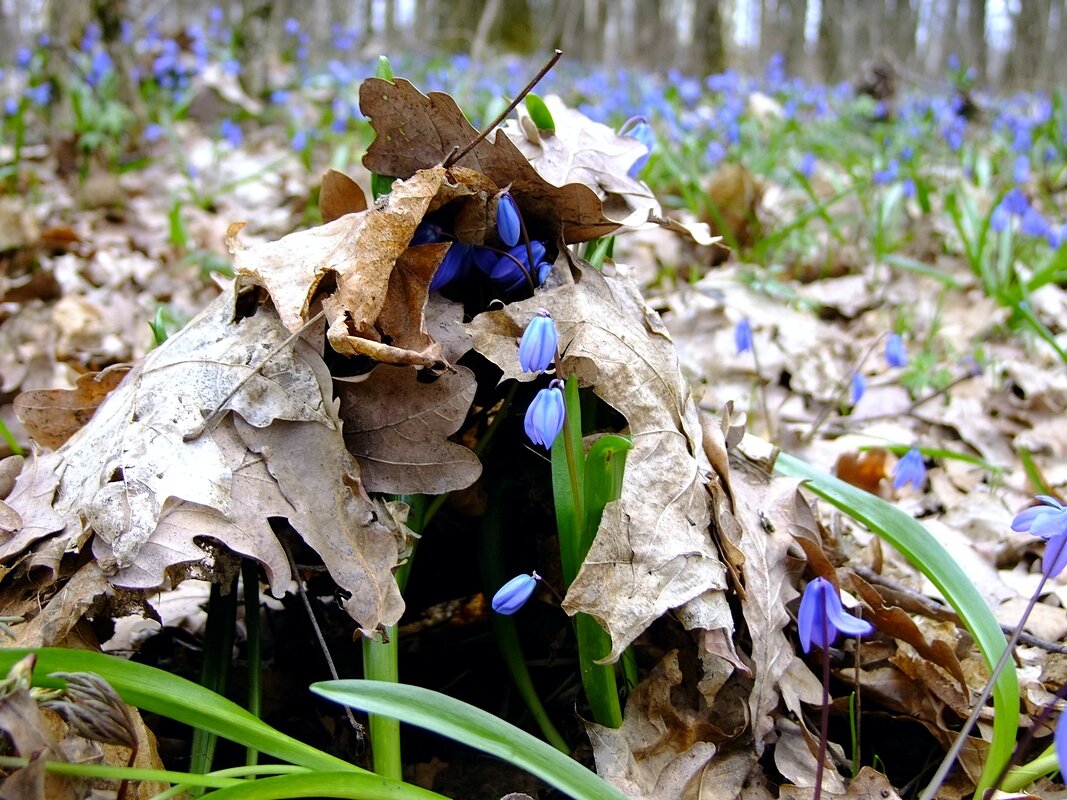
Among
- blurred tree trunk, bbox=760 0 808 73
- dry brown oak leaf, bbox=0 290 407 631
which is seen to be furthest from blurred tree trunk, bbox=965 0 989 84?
dry brown oak leaf, bbox=0 290 407 631

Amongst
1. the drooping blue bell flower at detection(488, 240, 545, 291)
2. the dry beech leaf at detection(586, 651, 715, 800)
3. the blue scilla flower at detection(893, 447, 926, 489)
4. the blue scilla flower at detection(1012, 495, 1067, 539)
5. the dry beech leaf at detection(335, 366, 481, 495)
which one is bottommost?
the blue scilla flower at detection(893, 447, 926, 489)

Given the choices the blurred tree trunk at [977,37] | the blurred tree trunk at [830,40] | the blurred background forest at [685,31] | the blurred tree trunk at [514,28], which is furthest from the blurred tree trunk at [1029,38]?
the blurred tree trunk at [514,28]

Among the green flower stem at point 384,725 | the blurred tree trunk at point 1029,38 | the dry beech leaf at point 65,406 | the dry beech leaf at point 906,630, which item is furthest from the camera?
the blurred tree trunk at point 1029,38

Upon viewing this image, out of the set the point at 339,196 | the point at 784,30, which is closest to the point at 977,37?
the point at 784,30

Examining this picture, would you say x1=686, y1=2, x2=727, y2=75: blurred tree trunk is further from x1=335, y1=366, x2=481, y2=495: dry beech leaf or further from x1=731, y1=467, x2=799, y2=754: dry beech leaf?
x1=335, y1=366, x2=481, y2=495: dry beech leaf

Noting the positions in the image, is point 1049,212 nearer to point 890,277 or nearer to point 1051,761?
point 890,277

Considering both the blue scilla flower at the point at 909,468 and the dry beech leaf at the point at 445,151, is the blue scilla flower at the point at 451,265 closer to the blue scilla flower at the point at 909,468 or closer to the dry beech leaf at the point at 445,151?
the dry beech leaf at the point at 445,151
